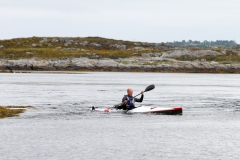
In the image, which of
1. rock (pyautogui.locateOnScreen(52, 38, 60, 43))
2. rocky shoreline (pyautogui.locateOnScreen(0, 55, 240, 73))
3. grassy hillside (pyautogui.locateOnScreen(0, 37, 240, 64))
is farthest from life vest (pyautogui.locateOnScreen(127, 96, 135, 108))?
rock (pyautogui.locateOnScreen(52, 38, 60, 43))

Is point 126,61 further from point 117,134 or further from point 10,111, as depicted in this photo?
point 117,134

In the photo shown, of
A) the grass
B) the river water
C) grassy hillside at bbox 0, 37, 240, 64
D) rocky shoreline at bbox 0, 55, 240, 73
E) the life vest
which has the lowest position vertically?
the river water

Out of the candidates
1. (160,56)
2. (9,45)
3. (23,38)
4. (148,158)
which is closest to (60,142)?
(148,158)

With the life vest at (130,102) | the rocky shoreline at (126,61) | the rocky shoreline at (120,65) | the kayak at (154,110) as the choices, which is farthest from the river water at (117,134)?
the rocky shoreline at (126,61)

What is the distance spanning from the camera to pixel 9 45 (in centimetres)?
16838

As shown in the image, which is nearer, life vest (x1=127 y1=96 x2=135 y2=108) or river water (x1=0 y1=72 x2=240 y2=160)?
river water (x1=0 y1=72 x2=240 y2=160)

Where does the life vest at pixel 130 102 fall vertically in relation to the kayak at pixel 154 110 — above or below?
above

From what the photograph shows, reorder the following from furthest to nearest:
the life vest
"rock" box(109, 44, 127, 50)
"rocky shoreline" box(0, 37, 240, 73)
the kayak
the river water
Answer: "rock" box(109, 44, 127, 50) < "rocky shoreline" box(0, 37, 240, 73) < the life vest < the kayak < the river water

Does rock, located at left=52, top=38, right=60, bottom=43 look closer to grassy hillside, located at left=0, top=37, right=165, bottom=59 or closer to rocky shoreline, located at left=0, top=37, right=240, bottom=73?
grassy hillside, located at left=0, top=37, right=165, bottom=59

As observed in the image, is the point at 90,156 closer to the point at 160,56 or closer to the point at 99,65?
the point at 99,65

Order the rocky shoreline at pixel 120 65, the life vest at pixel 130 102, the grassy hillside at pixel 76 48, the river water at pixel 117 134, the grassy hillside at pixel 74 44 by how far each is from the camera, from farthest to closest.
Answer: the grassy hillside at pixel 74 44
the grassy hillside at pixel 76 48
the rocky shoreline at pixel 120 65
the life vest at pixel 130 102
the river water at pixel 117 134

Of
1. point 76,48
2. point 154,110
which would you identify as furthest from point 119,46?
point 154,110

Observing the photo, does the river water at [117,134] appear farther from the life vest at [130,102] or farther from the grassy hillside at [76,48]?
the grassy hillside at [76,48]

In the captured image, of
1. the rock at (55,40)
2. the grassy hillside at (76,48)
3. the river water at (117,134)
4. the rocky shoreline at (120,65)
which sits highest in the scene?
the rock at (55,40)
